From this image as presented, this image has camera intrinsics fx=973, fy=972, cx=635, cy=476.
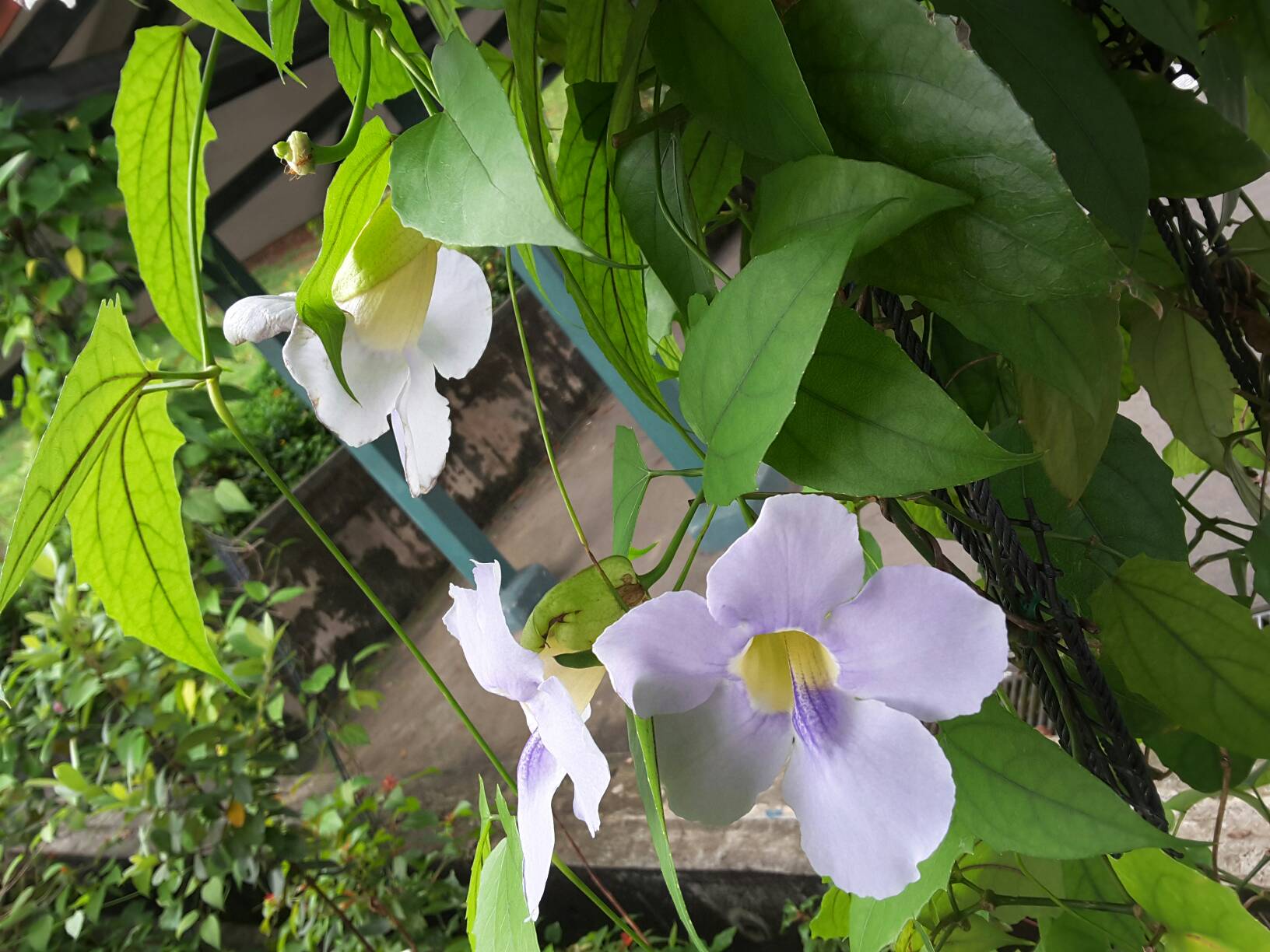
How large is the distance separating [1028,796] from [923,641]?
0.09 m

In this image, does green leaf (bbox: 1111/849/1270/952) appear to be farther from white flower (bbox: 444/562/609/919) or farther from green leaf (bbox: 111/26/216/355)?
green leaf (bbox: 111/26/216/355)

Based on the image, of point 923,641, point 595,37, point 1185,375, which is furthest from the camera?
point 1185,375

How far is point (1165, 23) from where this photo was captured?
1.01 ft

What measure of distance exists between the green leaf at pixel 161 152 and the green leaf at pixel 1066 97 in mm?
282

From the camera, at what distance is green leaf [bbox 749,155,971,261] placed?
224 millimetres

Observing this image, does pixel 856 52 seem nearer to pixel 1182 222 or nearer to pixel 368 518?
pixel 1182 222

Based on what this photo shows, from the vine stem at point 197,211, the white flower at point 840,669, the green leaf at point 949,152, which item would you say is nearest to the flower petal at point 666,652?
the white flower at point 840,669

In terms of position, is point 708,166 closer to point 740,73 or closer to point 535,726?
point 740,73

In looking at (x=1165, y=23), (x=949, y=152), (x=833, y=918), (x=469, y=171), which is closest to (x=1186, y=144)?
(x=1165, y=23)

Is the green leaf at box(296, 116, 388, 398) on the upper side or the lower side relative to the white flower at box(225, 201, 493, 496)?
upper

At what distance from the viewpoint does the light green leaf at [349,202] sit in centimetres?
32

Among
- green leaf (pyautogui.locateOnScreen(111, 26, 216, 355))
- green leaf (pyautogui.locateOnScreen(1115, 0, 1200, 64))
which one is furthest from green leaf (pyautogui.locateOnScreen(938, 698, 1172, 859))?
green leaf (pyautogui.locateOnScreen(111, 26, 216, 355))

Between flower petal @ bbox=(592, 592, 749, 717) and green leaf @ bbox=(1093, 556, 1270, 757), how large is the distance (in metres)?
0.20

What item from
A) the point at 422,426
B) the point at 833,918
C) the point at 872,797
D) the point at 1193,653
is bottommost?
the point at 833,918
